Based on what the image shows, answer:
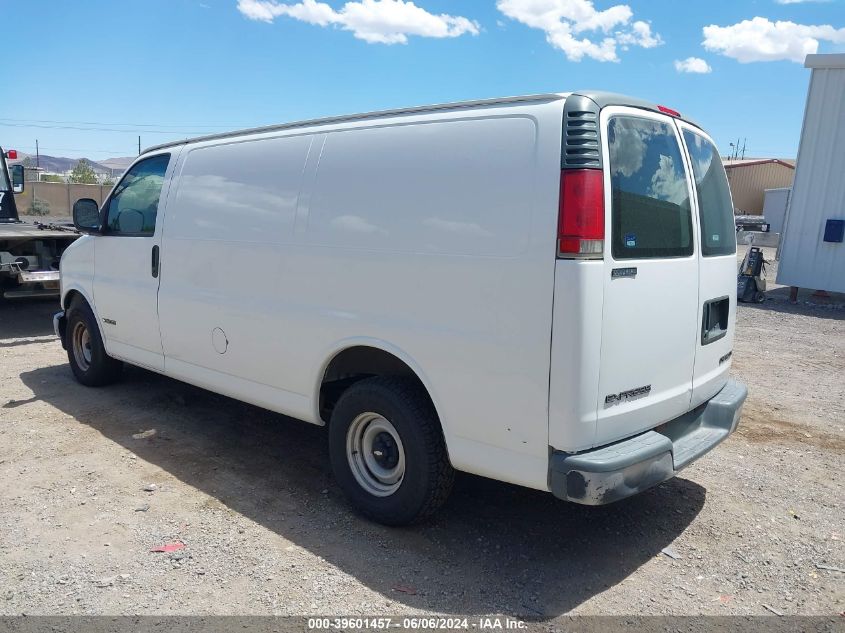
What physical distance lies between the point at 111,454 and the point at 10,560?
1.47 metres

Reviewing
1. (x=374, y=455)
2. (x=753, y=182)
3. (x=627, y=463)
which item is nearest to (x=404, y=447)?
(x=374, y=455)

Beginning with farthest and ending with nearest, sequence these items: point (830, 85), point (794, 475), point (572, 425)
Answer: point (830, 85) < point (794, 475) < point (572, 425)

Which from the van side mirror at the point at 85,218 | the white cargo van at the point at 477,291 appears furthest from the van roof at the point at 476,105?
the van side mirror at the point at 85,218

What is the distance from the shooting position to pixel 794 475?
16.1 feet

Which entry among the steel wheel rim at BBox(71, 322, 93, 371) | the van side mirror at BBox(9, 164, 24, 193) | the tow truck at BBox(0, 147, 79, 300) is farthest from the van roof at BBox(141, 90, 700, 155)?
the van side mirror at BBox(9, 164, 24, 193)

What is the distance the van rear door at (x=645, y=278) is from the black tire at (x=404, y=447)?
0.92 meters

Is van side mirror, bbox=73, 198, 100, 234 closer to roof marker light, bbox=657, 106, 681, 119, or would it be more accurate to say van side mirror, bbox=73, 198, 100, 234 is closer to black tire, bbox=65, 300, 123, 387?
black tire, bbox=65, 300, 123, 387

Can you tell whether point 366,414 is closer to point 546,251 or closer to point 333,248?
point 333,248

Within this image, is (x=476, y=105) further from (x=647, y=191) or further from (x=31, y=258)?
(x=31, y=258)

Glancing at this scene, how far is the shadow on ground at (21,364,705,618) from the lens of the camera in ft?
11.4

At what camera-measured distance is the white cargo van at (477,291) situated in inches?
125

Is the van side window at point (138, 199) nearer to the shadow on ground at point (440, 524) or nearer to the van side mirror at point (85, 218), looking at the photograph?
the van side mirror at point (85, 218)

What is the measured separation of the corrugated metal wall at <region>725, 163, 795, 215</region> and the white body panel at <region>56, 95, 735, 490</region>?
176 ft

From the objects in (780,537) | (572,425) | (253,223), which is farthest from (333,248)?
(780,537)
